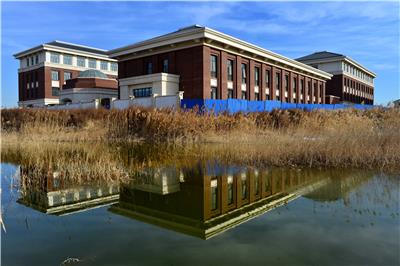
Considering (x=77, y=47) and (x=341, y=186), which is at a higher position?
(x=77, y=47)

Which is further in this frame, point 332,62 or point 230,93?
point 332,62

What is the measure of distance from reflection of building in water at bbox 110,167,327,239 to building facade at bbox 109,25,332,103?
26104 mm

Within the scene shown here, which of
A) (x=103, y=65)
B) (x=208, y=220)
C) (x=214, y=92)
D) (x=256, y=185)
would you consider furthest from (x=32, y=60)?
(x=208, y=220)

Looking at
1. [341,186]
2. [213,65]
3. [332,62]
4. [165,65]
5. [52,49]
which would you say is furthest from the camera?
[332,62]

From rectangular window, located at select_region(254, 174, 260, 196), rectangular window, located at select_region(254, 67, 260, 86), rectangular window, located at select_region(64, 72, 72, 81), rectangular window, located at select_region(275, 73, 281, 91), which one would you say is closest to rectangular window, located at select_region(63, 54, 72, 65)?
rectangular window, located at select_region(64, 72, 72, 81)

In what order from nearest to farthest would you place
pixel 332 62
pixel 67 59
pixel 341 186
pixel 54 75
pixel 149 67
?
pixel 341 186
pixel 149 67
pixel 54 75
pixel 67 59
pixel 332 62

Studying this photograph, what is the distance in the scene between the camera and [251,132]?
1558 cm

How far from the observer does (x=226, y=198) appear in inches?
225

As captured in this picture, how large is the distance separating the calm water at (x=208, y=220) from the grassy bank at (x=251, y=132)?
5.13 feet

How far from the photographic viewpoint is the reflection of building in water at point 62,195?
5.33 meters

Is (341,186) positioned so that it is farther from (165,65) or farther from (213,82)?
(165,65)

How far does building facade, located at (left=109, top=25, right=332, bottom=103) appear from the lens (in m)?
33.0

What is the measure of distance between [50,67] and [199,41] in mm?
35242

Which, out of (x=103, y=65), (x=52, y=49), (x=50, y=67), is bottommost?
(x=50, y=67)
